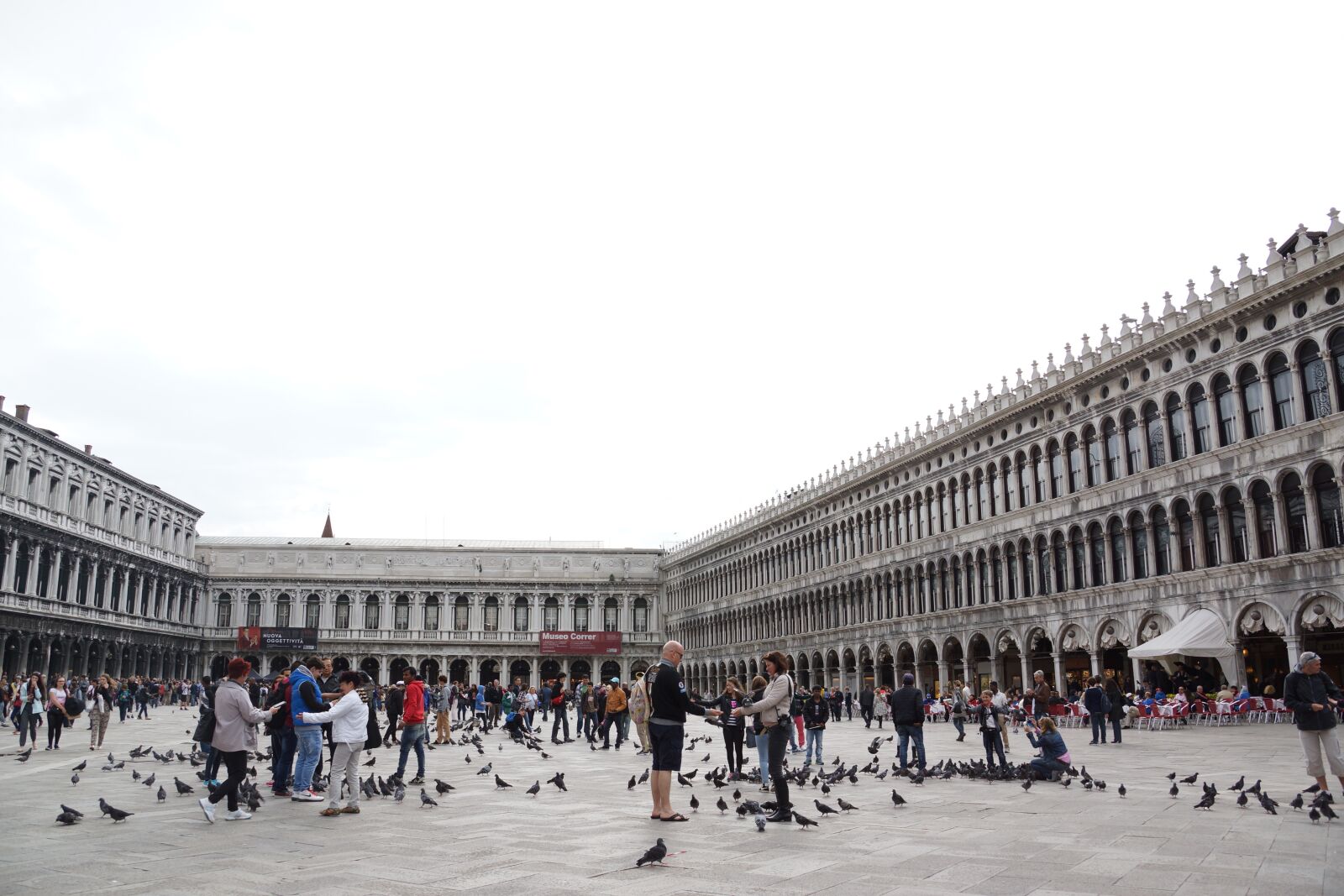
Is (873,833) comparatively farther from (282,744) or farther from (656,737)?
(282,744)

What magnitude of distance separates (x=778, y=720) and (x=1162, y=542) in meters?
27.2

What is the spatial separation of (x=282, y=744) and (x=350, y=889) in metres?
6.68

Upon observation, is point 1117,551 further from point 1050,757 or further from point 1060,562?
point 1050,757

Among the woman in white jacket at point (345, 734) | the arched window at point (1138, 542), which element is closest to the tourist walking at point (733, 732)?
the woman in white jacket at point (345, 734)

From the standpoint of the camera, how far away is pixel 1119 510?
36.1m

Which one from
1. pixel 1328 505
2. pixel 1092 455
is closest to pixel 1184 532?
pixel 1092 455

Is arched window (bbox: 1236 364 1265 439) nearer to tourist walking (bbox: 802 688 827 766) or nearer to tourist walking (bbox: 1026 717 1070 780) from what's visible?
tourist walking (bbox: 802 688 827 766)

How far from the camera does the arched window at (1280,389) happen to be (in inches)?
1178

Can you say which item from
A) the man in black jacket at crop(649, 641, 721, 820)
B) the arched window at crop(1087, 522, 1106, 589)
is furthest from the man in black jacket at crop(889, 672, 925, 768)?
the arched window at crop(1087, 522, 1106, 589)

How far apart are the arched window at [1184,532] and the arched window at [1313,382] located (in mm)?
5105

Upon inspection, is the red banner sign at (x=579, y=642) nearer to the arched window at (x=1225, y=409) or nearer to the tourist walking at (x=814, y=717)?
the arched window at (x=1225, y=409)

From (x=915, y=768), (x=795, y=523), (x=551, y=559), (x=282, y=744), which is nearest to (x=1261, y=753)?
(x=915, y=768)

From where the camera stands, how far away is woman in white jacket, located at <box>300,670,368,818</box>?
1145 cm

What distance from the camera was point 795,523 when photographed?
2434 inches
